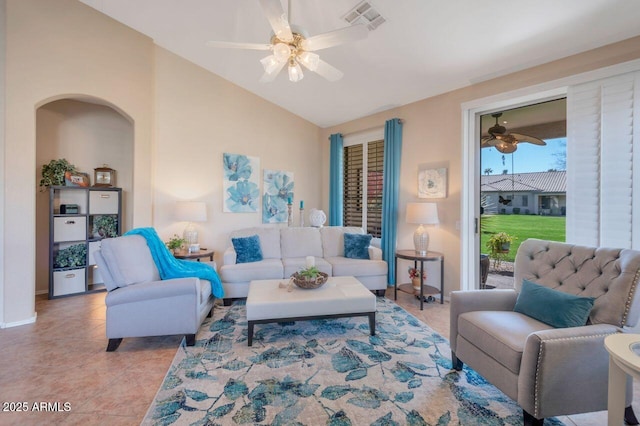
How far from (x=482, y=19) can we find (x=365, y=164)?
2.96 meters

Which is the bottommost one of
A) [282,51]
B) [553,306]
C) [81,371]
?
[81,371]

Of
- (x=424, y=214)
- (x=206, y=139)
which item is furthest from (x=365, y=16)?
(x=206, y=139)

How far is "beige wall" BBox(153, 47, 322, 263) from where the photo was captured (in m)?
4.24

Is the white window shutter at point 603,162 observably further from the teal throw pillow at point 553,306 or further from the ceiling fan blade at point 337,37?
the ceiling fan blade at point 337,37

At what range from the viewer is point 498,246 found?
3705 mm

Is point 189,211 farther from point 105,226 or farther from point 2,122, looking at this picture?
point 2,122

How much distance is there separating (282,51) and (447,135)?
101 inches

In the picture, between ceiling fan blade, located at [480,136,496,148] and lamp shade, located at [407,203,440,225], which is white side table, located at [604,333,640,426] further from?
ceiling fan blade, located at [480,136,496,148]

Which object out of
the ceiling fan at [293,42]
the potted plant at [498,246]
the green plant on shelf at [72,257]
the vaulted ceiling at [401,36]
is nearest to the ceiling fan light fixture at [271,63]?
the ceiling fan at [293,42]

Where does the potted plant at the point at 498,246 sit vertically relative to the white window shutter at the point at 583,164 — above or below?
below

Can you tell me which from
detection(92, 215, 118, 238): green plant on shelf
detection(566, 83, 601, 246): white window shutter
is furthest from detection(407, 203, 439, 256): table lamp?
detection(92, 215, 118, 238): green plant on shelf

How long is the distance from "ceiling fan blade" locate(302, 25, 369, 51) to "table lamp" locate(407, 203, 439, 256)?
7.47ft

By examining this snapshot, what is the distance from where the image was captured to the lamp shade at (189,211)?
4.05 meters

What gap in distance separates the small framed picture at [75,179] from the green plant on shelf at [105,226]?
539 millimetres
